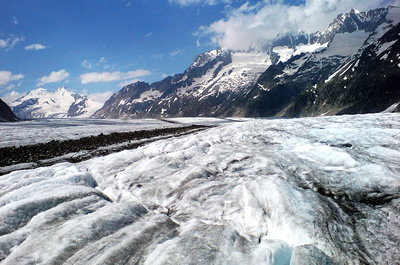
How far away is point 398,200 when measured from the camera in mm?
6195

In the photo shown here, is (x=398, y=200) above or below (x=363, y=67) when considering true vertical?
below

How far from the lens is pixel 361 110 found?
533 ft

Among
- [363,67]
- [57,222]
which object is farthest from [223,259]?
[363,67]

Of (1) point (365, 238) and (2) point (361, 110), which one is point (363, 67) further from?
(1) point (365, 238)

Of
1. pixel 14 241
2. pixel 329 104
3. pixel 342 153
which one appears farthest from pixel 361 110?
pixel 14 241

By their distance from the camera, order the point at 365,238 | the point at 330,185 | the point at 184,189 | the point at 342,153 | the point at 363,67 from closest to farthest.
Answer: the point at 365,238
the point at 330,185
the point at 184,189
the point at 342,153
the point at 363,67

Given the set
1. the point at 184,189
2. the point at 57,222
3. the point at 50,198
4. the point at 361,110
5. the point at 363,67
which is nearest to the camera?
the point at 57,222

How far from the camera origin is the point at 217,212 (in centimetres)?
659

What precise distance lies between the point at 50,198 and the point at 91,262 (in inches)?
137

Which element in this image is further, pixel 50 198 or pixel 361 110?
pixel 361 110

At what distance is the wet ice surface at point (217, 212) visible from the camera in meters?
4.79

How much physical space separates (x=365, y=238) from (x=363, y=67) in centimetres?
24118

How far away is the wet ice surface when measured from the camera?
15.7ft

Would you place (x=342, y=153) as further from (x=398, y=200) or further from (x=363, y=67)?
(x=363, y=67)
